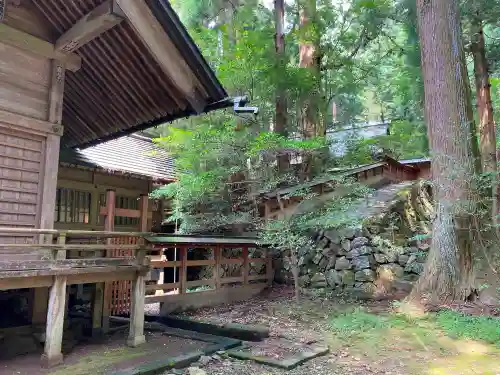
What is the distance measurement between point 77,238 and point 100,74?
189 inches

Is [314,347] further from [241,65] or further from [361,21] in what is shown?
[361,21]

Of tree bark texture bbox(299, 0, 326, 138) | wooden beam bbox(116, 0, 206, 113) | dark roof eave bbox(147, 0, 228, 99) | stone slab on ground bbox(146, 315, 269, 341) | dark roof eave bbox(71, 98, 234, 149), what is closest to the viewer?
wooden beam bbox(116, 0, 206, 113)

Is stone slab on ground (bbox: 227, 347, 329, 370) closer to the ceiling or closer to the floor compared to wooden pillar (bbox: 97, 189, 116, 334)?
closer to the floor

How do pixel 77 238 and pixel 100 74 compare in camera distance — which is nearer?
pixel 100 74

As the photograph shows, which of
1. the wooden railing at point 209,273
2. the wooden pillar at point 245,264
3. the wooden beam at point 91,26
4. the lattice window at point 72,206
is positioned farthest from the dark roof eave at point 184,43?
the wooden pillar at point 245,264

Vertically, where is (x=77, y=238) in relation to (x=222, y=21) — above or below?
below

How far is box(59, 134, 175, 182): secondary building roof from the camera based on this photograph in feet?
32.9

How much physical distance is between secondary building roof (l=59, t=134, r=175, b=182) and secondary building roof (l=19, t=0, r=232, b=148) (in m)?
1.45

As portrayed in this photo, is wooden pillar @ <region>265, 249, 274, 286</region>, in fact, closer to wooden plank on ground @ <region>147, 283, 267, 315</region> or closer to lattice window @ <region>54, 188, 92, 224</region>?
wooden plank on ground @ <region>147, 283, 267, 315</region>

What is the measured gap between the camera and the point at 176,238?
29.1 ft

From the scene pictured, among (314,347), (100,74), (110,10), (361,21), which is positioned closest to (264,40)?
(361,21)

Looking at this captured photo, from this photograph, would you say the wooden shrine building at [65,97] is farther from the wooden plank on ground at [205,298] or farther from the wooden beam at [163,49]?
the wooden plank on ground at [205,298]

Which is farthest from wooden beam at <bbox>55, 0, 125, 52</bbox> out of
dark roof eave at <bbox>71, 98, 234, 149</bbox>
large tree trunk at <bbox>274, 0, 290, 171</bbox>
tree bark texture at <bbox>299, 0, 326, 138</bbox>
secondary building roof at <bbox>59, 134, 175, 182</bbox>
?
tree bark texture at <bbox>299, 0, 326, 138</bbox>

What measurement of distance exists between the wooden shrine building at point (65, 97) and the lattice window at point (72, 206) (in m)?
2.48
